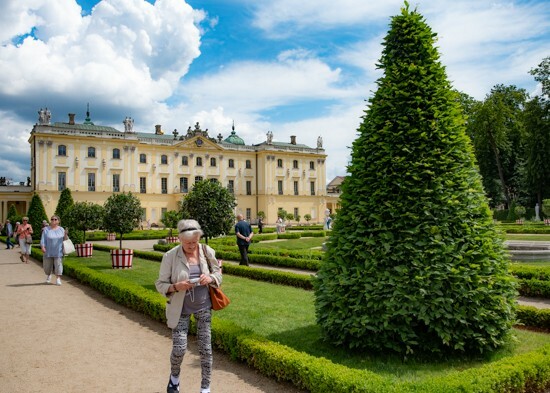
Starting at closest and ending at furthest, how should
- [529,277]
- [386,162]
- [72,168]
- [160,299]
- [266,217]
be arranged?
[386,162] → [160,299] → [529,277] → [72,168] → [266,217]

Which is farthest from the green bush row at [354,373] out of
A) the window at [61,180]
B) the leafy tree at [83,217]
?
the window at [61,180]

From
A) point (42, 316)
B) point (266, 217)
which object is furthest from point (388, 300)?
point (266, 217)

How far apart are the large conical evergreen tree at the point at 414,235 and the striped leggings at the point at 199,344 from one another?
4.81 ft

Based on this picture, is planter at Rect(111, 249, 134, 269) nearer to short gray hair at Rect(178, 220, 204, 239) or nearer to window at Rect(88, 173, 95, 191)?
short gray hair at Rect(178, 220, 204, 239)

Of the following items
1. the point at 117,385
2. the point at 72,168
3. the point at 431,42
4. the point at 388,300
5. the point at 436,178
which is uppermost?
the point at 72,168

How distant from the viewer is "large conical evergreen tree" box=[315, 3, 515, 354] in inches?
188

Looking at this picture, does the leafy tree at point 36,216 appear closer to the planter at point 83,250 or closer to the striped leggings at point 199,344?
the planter at point 83,250

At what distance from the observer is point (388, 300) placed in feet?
15.7

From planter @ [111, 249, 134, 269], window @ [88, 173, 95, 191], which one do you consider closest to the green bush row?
planter @ [111, 249, 134, 269]

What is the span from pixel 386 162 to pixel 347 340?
2022 mm

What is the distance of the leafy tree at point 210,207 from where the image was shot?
11.9 meters

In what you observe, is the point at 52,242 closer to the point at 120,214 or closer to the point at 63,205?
the point at 120,214

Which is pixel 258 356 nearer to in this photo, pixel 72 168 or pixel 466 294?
pixel 466 294

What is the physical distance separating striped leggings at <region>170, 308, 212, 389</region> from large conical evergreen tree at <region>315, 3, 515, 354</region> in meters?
1.47
